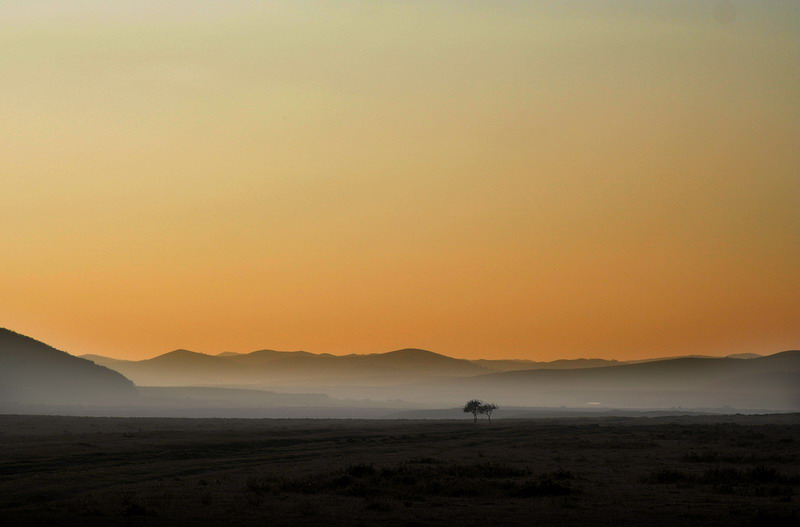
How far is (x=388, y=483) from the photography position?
46.8 metres

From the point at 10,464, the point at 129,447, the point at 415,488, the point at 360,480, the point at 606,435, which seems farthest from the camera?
the point at 606,435

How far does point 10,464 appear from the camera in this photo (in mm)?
53812

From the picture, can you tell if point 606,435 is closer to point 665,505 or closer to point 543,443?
point 543,443

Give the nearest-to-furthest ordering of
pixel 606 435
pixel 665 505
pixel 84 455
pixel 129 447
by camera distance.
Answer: pixel 665 505 < pixel 84 455 < pixel 129 447 < pixel 606 435

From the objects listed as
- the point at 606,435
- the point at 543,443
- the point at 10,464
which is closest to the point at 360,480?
the point at 10,464

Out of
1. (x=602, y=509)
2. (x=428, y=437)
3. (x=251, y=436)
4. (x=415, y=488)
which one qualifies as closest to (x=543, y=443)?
(x=428, y=437)

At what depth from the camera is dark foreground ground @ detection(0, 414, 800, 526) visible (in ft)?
115

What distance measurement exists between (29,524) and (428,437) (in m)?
68.2

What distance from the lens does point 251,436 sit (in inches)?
3642

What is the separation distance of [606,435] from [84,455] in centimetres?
5887

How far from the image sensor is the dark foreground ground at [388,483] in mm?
34906

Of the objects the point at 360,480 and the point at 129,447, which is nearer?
the point at 360,480

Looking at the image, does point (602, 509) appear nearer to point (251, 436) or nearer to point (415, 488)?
point (415, 488)

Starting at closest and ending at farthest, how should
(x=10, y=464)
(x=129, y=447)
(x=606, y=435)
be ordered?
(x=10, y=464) < (x=129, y=447) < (x=606, y=435)
